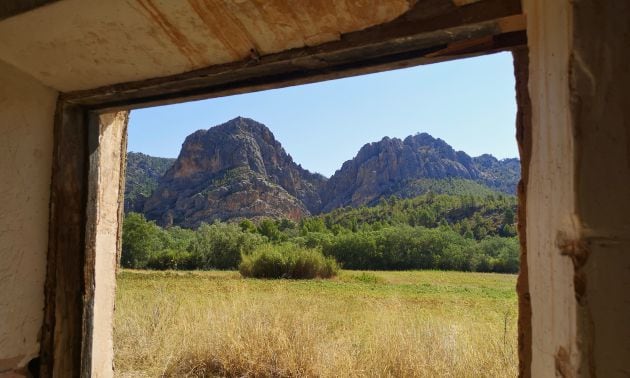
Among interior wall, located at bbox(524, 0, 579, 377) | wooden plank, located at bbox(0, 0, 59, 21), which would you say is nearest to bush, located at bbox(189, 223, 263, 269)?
wooden plank, located at bbox(0, 0, 59, 21)

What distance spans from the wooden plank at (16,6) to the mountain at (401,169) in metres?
72.8

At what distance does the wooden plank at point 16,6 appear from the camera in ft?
3.69

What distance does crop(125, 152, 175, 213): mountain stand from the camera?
6419 centimetres

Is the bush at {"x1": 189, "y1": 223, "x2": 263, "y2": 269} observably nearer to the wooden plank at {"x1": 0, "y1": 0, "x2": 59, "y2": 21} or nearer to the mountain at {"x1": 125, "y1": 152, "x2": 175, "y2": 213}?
the wooden plank at {"x1": 0, "y1": 0, "x2": 59, "y2": 21}

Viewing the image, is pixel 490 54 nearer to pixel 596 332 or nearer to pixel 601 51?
pixel 601 51

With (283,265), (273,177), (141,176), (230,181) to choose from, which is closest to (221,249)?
(283,265)

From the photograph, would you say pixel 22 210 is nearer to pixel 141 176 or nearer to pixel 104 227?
pixel 104 227

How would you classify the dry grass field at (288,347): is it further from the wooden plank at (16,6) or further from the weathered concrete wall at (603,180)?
the wooden plank at (16,6)

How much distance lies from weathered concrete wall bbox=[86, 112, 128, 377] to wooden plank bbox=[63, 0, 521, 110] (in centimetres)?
24

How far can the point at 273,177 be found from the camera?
251 feet

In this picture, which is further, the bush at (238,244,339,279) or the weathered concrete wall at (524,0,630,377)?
the bush at (238,244,339,279)

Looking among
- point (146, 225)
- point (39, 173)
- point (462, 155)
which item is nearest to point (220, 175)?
point (146, 225)

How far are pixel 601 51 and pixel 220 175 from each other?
2738 inches

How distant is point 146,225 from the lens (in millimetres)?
27703
